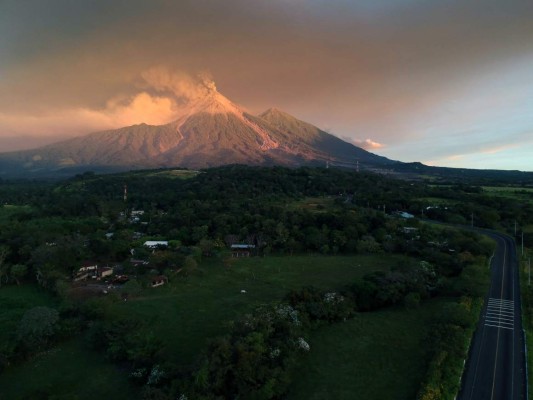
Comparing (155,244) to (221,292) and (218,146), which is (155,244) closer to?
(221,292)

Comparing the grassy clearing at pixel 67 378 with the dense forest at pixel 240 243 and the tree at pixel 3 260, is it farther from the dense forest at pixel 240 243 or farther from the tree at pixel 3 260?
the tree at pixel 3 260

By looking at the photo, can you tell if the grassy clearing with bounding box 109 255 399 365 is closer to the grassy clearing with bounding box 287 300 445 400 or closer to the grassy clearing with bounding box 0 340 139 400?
the grassy clearing with bounding box 0 340 139 400

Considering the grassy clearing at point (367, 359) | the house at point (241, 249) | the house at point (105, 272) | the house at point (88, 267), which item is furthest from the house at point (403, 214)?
the house at point (88, 267)

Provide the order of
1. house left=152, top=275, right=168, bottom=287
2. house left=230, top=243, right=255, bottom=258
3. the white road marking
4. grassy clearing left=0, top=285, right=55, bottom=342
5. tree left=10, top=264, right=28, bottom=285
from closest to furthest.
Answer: the white road marking → grassy clearing left=0, top=285, right=55, bottom=342 → house left=152, top=275, right=168, bottom=287 → tree left=10, top=264, right=28, bottom=285 → house left=230, top=243, right=255, bottom=258

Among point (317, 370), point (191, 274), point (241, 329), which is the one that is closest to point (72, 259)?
point (191, 274)

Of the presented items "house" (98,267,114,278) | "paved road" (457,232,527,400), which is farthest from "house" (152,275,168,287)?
"paved road" (457,232,527,400)

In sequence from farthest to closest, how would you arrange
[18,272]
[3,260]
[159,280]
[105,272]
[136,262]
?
[136,262], [3,260], [105,272], [18,272], [159,280]

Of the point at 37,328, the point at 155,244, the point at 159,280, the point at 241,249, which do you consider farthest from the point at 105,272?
the point at 241,249

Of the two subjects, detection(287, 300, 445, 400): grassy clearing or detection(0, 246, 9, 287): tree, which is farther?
detection(0, 246, 9, 287): tree
